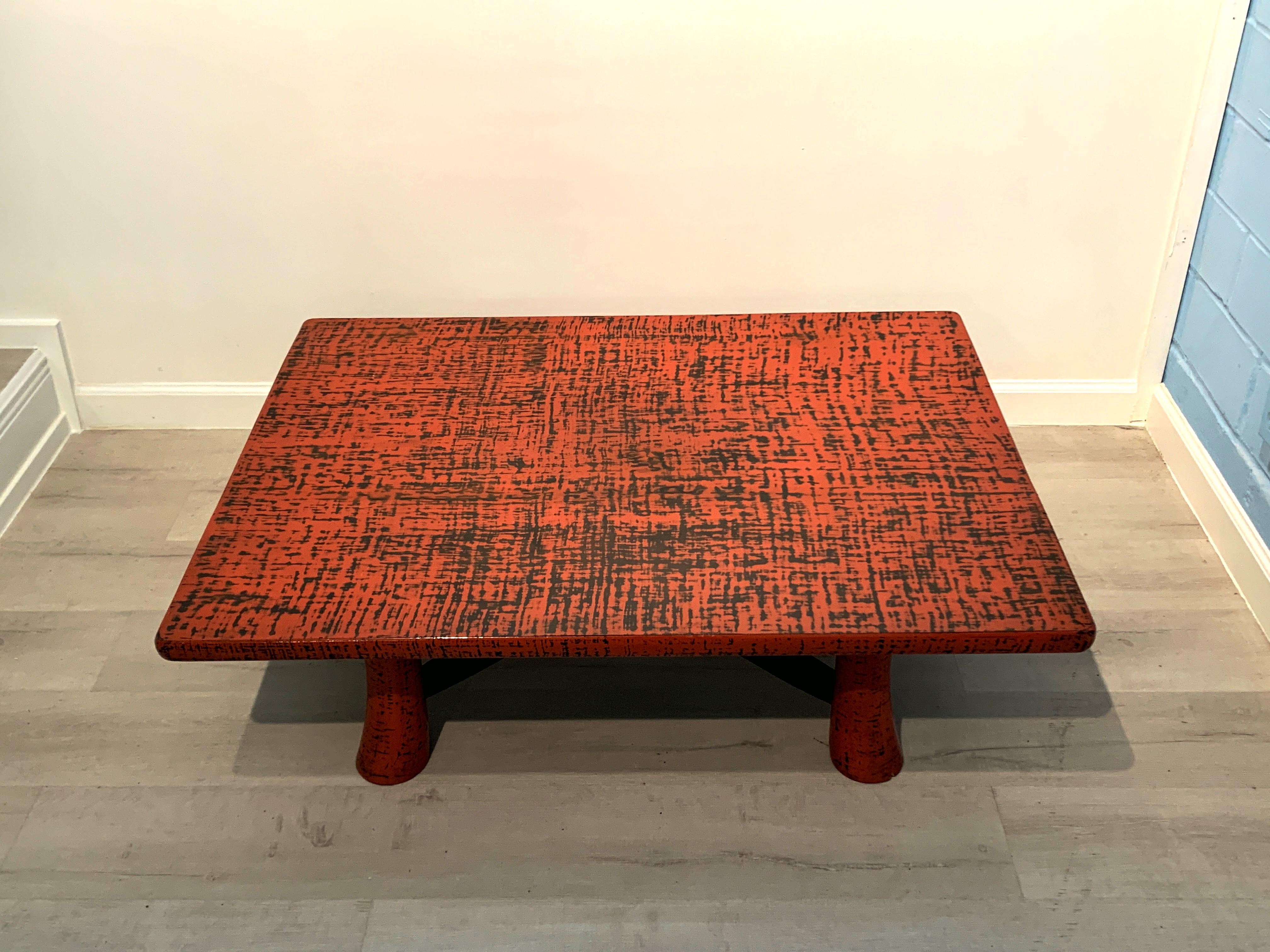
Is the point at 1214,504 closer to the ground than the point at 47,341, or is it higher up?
closer to the ground

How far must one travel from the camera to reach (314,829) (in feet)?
4.64

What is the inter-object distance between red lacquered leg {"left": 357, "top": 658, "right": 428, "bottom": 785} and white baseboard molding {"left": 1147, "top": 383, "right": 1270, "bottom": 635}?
4.16ft

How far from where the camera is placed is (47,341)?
206 centimetres

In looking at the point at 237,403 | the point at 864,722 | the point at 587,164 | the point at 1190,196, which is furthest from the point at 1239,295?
the point at 237,403

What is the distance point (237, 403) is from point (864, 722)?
137 cm

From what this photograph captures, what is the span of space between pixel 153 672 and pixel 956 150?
1532 millimetres

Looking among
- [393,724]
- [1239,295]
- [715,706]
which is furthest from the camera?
[1239,295]

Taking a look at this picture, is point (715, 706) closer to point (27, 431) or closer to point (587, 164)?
point (587, 164)

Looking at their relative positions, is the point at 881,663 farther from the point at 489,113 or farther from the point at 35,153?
the point at 35,153

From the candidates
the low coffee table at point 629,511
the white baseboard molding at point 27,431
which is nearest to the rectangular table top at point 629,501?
the low coffee table at point 629,511

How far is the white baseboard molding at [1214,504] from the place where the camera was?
170cm

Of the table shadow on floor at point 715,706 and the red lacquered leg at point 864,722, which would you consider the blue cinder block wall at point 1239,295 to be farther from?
the red lacquered leg at point 864,722

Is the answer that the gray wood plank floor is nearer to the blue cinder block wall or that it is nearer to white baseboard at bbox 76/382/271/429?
the blue cinder block wall

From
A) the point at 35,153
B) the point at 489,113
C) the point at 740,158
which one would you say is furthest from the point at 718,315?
the point at 35,153
